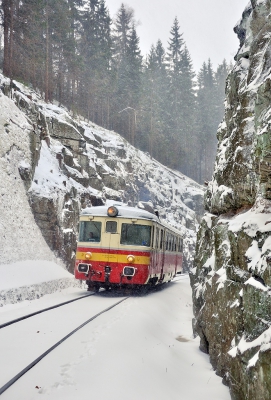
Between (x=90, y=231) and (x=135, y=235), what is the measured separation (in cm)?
162

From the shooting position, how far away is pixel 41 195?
755 inches

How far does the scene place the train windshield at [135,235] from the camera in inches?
504

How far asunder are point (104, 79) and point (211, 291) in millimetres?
44359

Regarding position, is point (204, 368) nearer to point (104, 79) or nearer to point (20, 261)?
point (20, 261)

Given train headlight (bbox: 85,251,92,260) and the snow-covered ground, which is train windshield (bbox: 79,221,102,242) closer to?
train headlight (bbox: 85,251,92,260)

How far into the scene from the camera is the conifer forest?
30.0 metres

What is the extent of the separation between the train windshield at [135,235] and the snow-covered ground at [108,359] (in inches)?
130

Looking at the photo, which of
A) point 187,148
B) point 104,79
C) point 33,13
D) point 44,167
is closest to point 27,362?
point 44,167

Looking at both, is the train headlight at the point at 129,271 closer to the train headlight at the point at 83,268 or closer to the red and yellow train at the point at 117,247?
the red and yellow train at the point at 117,247

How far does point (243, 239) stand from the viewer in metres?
5.24

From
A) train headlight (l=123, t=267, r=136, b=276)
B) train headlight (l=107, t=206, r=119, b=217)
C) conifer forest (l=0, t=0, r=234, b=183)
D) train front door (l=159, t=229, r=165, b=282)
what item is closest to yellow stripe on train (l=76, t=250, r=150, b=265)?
train headlight (l=123, t=267, r=136, b=276)

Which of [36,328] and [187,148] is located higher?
[187,148]

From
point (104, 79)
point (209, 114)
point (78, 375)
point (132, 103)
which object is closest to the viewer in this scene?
point (78, 375)

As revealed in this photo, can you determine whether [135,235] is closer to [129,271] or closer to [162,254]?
[129,271]
